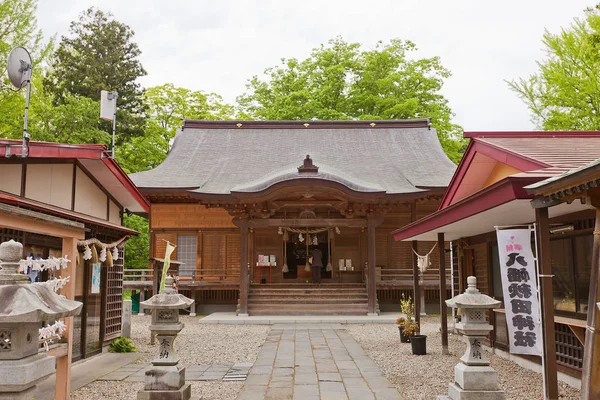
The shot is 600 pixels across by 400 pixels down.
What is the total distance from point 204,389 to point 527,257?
479 cm

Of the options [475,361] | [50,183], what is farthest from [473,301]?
[50,183]

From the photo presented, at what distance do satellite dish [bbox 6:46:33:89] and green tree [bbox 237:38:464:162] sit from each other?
24.0 meters

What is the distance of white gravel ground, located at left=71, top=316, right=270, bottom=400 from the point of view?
7.00 m

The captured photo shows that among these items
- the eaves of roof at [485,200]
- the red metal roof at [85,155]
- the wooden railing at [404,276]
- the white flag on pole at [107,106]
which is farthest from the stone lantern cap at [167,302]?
the wooden railing at [404,276]

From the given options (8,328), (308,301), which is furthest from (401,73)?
(8,328)

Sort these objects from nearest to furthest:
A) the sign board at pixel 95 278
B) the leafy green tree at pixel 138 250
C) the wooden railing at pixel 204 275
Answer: the sign board at pixel 95 278 < the wooden railing at pixel 204 275 < the leafy green tree at pixel 138 250

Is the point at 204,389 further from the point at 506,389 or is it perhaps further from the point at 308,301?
the point at 308,301

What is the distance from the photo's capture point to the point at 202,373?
8.27m

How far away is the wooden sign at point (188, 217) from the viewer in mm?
19578

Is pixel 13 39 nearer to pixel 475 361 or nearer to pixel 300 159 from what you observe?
pixel 300 159

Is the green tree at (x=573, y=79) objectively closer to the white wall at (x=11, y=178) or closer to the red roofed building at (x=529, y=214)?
the red roofed building at (x=529, y=214)

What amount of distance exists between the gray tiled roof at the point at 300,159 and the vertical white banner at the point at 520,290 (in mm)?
10250

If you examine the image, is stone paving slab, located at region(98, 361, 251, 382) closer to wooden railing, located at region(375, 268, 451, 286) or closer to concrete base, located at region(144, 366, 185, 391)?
concrete base, located at region(144, 366, 185, 391)

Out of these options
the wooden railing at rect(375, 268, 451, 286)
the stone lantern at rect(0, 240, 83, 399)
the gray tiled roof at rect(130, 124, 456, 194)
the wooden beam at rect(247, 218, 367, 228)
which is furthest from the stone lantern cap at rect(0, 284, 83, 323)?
the wooden railing at rect(375, 268, 451, 286)
